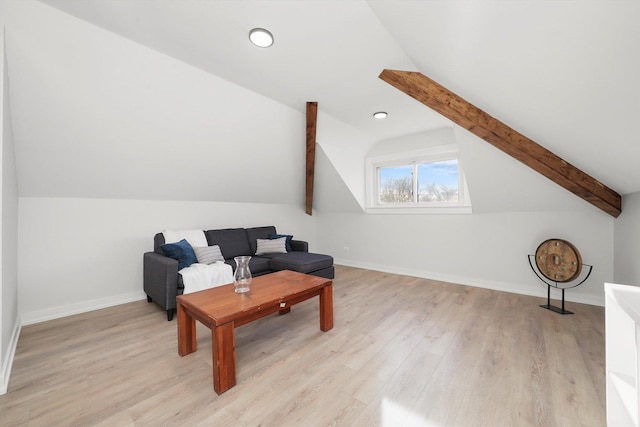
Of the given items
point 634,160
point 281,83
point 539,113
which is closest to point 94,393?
A: point 281,83

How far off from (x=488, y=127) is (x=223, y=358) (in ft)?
9.80

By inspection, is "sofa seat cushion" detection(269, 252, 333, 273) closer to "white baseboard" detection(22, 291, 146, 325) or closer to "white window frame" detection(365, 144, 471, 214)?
"white window frame" detection(365, 144, 471, 214)

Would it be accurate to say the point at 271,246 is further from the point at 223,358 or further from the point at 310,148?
the point at 223,358

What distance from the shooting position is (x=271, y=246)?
413 centimetres

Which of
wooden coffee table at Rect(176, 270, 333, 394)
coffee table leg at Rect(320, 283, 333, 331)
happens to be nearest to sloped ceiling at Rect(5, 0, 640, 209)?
wooden coffee table at Rect(176, 270, 333, 394)

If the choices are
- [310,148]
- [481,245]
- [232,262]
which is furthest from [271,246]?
[481,245]

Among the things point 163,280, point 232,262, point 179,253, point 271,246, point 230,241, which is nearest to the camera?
point 163,280

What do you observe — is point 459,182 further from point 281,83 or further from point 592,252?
point 281,83

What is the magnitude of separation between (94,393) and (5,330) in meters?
0.88

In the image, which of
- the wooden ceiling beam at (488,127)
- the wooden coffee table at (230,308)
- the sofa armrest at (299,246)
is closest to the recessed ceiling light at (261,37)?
the wooden ceiling beam at (488,127)

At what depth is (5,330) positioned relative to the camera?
1.77m

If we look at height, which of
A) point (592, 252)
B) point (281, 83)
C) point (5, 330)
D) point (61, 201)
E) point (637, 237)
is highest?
point (281, 83)

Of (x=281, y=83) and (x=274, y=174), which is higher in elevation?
(x=281, y=83)

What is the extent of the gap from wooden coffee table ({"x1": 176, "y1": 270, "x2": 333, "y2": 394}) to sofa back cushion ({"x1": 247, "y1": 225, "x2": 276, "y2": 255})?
1.69m
